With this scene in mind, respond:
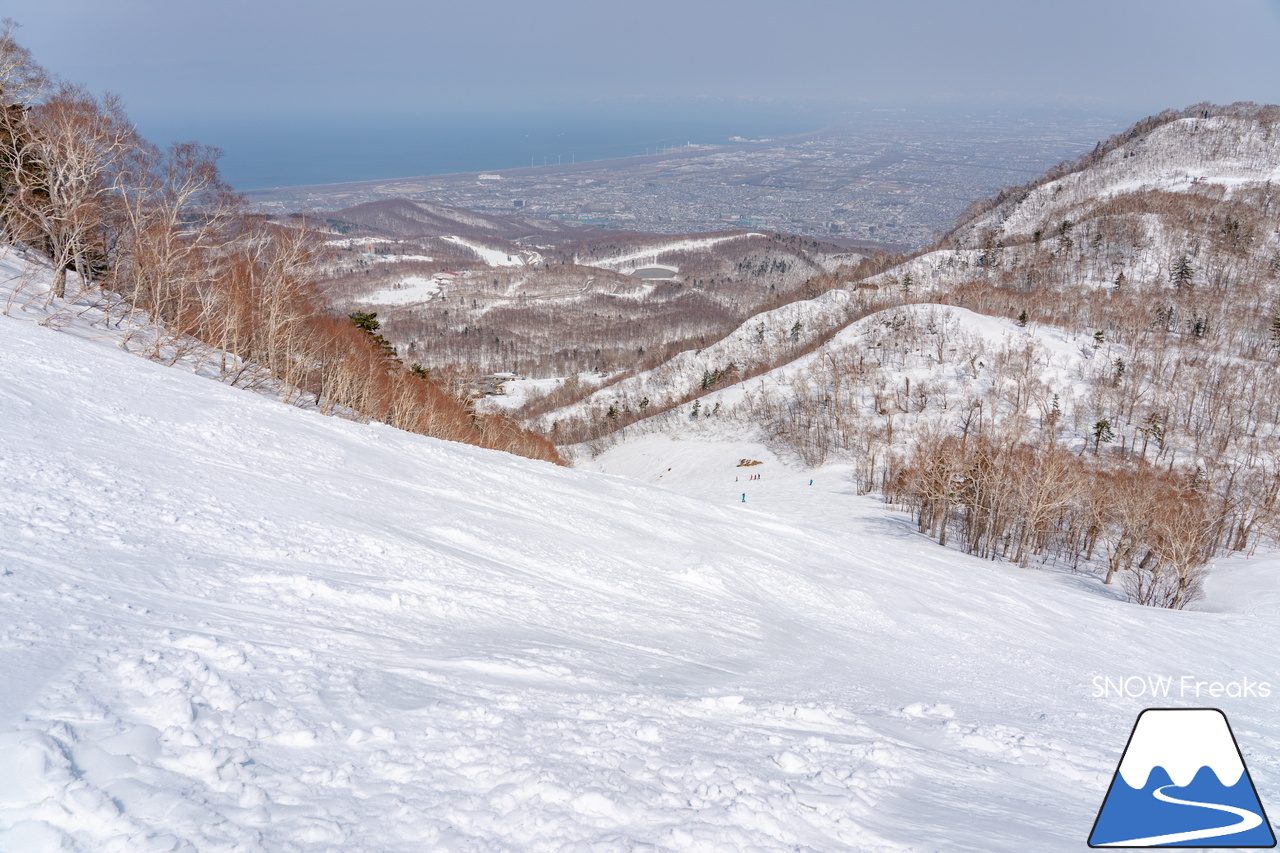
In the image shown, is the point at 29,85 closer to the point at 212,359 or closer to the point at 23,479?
the point at 212,359

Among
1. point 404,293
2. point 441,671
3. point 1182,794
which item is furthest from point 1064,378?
point 404,293

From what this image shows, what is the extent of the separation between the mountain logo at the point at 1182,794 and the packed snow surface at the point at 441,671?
760 millimetres

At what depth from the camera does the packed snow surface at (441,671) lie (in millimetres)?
4379

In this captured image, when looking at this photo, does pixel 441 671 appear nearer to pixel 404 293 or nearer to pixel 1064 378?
pixel 1064 378

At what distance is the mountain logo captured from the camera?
4883 mm

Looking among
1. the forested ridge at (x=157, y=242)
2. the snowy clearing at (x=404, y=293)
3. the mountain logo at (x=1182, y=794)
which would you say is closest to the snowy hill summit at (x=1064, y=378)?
the mountain logo at (x=1182, y=794)

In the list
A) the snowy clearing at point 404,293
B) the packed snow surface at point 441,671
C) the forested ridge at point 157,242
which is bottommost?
the packed snow surface at point 441,671

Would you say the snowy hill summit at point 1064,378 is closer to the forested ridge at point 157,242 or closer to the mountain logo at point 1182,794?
the mountain logo at point 1182,794

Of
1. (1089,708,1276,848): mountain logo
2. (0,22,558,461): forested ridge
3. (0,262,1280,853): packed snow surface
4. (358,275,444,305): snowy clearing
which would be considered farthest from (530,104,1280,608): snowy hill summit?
(358,275,444,305): snowy clearing

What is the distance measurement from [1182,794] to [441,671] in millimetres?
7031

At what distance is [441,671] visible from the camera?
6.77 metres

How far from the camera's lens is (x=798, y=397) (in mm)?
77500

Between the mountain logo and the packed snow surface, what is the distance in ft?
2.49

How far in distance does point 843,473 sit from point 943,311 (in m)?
38.4
